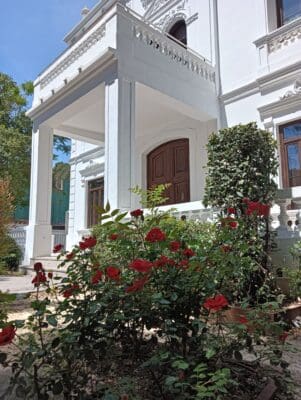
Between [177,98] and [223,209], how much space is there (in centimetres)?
362

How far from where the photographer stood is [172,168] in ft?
29.8

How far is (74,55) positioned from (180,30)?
12.2 ft

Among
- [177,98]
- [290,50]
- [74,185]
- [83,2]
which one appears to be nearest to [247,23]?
[290,50]

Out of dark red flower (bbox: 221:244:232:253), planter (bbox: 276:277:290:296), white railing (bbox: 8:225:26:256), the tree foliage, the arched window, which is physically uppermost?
the arched window

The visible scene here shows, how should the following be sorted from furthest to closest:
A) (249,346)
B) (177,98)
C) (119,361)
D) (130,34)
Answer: (177,98), (130,34), (119,361), (249,346)

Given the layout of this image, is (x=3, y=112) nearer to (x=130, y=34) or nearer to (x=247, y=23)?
(x=130, y=34)

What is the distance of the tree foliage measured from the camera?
13.8ft

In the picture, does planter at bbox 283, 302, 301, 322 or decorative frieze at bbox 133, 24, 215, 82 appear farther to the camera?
decorative frieze at bbox 133, 24, 215, 82

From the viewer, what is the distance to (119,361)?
6.88ft

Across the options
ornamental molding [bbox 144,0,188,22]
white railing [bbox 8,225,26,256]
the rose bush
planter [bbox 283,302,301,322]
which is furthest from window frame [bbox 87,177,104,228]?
the rose bush

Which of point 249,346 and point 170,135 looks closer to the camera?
point 249,346

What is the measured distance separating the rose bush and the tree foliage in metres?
2.27

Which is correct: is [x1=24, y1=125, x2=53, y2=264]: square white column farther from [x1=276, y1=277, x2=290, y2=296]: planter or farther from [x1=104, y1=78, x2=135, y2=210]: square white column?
[x1=276, y1=277, x2=290, y2=296]: planter

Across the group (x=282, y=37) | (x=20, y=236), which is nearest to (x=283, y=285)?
(x=282, y=37)
